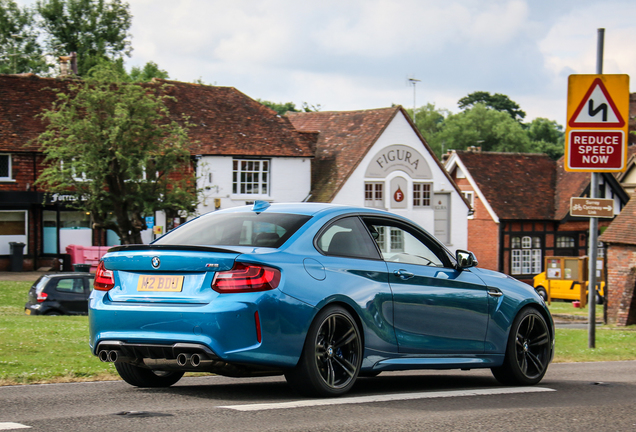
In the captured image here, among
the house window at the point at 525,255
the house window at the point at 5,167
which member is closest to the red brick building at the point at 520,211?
the house window at the point at 525,255

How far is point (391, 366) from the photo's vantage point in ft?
25.9

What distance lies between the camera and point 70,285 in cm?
2541

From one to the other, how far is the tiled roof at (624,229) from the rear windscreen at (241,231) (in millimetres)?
31572

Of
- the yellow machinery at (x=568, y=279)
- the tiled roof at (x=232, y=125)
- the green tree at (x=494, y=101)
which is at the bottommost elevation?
the yellow machinery at (x=568, y=279)

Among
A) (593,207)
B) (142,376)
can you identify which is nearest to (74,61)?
(593,207)

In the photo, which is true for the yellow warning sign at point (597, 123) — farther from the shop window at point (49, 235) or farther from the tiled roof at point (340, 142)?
the tiled roof at point (340, 142)

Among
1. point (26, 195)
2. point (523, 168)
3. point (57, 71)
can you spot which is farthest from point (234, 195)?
point (57, 71)

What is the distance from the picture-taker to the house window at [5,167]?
1673 inches

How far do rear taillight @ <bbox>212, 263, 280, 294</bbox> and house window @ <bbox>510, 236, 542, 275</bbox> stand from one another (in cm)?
5460

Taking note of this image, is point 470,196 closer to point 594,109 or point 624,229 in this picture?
point 624,229

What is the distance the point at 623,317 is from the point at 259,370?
107 ft

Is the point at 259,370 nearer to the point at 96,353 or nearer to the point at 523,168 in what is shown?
the point at 96,353

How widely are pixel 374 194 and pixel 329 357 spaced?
44745mm

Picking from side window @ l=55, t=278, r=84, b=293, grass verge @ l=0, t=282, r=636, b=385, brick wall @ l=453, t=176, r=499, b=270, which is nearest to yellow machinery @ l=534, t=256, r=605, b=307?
brick wall @ l=453, t=176, r=499, b=270
